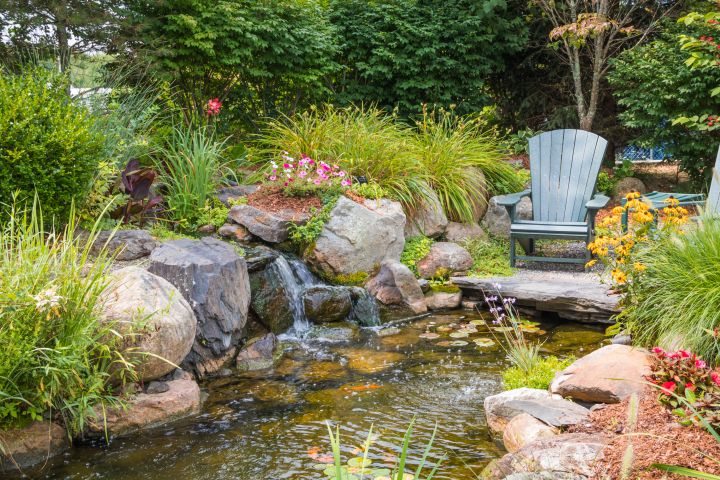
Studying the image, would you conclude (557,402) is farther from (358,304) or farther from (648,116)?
(648,116)

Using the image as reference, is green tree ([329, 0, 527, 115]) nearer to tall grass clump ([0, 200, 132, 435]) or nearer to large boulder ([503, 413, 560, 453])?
tall grass clump ([0, 200, 132, 435])

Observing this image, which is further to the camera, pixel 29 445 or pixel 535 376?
pixel 535 376

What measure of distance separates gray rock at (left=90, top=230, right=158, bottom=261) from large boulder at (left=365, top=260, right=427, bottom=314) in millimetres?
1795

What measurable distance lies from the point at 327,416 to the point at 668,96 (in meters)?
5.86

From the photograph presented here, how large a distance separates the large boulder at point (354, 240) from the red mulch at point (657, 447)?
323 cm

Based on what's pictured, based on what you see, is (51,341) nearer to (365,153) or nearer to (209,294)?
(209,294)

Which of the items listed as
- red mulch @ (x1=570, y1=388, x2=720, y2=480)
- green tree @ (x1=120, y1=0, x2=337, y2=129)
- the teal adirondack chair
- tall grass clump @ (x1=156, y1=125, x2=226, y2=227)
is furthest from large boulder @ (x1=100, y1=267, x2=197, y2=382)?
the teal adirondack chair

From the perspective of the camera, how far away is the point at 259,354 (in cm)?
462

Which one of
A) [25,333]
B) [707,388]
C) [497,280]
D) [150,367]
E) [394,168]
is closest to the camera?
[707,388]

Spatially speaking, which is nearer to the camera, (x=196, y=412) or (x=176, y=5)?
(x=196, y=412)

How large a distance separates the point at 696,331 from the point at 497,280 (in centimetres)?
267

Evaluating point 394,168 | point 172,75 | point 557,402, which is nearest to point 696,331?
point 557,402

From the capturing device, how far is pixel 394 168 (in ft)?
21.4

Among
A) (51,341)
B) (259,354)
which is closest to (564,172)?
(259,354)
